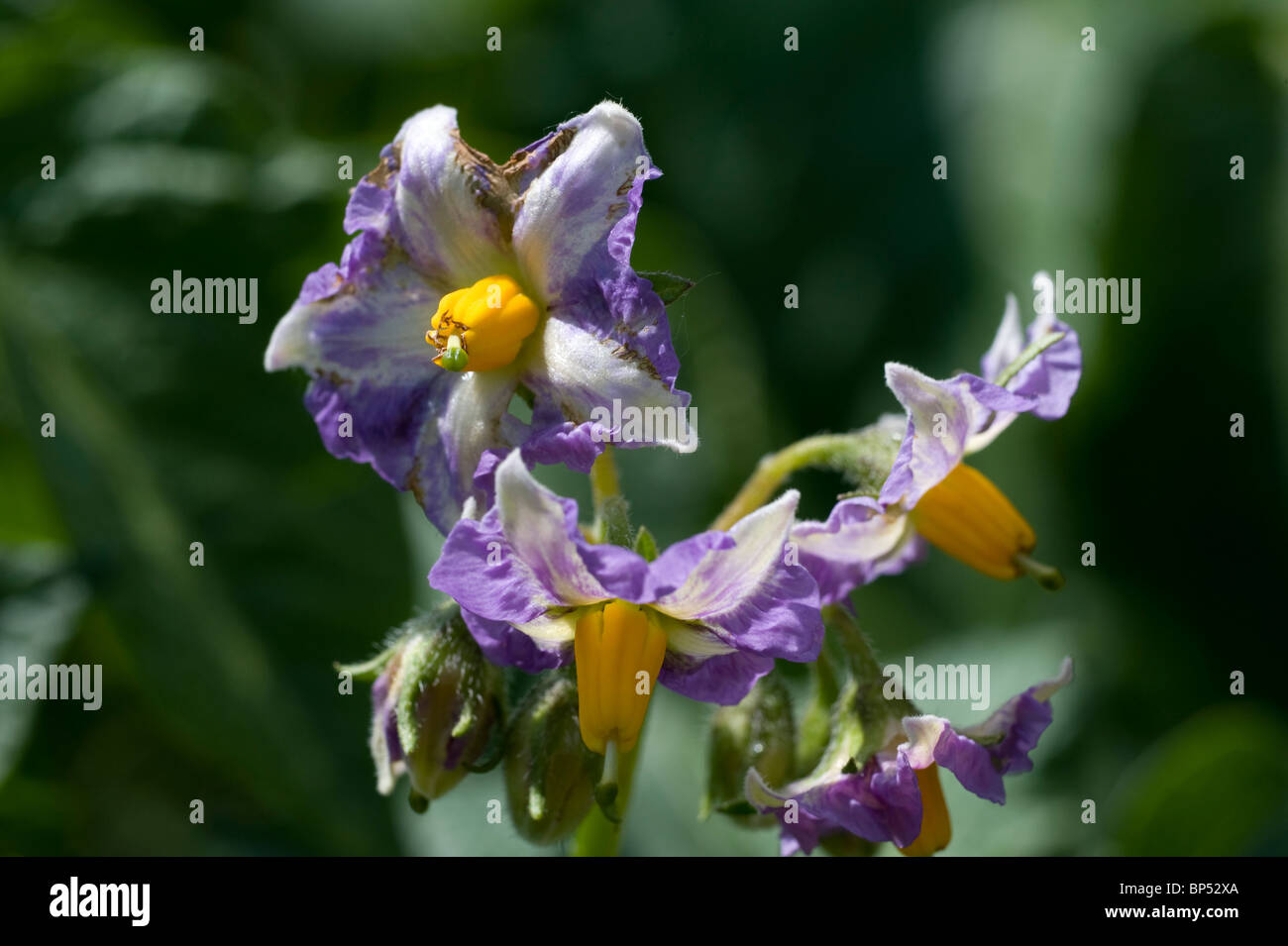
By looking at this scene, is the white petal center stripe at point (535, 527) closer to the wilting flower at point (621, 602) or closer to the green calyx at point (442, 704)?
the wilting flower at point (621, 602)

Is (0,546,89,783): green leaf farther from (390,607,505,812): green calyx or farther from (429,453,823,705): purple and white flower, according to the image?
(429,453,823,705): purple and white flower

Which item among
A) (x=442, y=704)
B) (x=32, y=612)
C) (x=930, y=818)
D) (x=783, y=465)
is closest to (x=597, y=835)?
(x=442, y=704)

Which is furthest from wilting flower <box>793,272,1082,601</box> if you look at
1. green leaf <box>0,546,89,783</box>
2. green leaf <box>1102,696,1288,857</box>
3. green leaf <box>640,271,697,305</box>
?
green leaf <box>0,546,89,783</box>

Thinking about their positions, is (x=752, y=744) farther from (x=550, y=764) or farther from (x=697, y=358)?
(x=697, y=358)

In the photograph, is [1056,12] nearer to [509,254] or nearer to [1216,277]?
[1216,277]

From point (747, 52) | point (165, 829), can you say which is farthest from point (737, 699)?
point (747, 52)

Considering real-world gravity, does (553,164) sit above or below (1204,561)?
above
